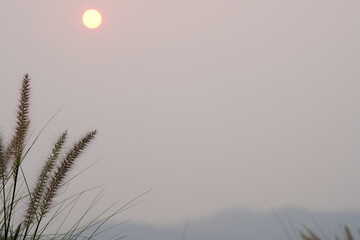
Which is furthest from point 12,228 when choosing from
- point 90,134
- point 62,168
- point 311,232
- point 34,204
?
point 311,232

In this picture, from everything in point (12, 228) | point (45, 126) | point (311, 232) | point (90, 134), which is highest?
point (45, 126)

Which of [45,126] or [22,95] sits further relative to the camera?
[45,126]

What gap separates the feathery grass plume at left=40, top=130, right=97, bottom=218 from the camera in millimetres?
3045

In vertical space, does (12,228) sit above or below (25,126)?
below

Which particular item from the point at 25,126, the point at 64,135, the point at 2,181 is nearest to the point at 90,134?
the point at 64,135

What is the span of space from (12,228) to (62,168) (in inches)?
18.1

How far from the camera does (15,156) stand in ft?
9.96

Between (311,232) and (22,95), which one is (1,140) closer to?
(22,95)

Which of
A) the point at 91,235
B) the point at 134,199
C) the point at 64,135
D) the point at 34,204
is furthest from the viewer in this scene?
the point at 134,199

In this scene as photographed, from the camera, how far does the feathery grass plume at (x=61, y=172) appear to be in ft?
9.99

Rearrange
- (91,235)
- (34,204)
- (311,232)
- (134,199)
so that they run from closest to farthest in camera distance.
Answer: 1. (311,232)
2. (34,204)
3. (91,235)
4. (134,199)

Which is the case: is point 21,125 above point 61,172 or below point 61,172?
above

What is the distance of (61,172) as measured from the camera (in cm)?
309

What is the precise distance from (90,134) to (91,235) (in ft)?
2.40
